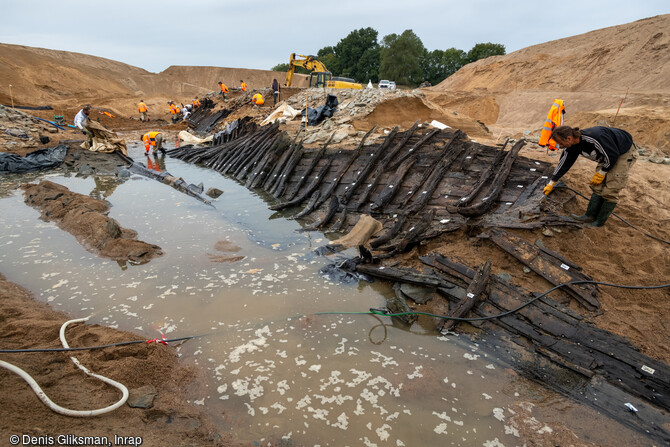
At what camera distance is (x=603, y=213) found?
4.93m

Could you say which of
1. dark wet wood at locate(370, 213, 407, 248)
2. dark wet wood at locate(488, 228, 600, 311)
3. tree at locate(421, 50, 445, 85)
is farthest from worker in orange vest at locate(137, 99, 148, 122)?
tree at locate(421, 50, 445, 85)

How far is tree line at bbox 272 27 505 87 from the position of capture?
50.9 metres

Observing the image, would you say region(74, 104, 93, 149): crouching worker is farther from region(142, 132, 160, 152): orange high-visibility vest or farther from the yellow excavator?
the yellow excavator

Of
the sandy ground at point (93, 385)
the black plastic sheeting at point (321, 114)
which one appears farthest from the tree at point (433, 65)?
the sandy ground at point (93, 385)

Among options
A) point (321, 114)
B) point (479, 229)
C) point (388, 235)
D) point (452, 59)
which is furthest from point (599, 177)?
point (452, 59)

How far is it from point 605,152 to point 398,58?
174 feet

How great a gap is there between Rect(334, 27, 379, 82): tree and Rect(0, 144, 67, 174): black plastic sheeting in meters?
53.6

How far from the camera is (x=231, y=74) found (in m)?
59.1

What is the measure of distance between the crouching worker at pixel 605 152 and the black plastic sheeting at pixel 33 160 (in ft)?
56.9

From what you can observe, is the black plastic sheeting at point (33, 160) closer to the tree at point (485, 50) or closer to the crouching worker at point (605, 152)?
the crouching worker at point (605, 152)

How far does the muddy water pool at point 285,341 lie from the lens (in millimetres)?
3158

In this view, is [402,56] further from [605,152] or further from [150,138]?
[605,152]

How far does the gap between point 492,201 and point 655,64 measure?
21.1 metres

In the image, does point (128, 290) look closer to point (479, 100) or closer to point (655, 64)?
point (479, 100)
